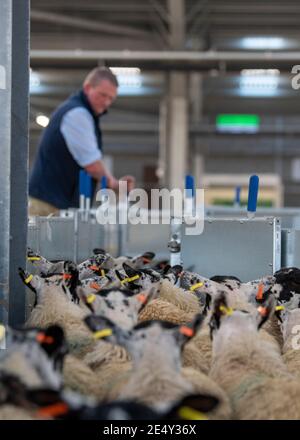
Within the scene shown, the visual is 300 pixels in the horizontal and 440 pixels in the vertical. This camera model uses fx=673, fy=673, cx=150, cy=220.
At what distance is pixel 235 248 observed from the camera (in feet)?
10.5

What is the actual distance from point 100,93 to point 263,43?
288 inches

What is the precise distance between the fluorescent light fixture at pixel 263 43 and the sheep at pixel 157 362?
1010cm

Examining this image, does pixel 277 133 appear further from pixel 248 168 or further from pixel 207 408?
pixel 207 408

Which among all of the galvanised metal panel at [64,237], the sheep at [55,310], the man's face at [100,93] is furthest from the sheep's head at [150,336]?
the man's face at [100,93]

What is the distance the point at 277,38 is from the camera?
11.0 meters

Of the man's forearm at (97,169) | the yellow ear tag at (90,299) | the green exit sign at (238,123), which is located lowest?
the yellow ear tag at (90,299)

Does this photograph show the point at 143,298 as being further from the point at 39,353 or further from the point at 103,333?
the point at 39,353

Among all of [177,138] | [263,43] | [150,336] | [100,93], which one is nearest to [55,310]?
[150,336]

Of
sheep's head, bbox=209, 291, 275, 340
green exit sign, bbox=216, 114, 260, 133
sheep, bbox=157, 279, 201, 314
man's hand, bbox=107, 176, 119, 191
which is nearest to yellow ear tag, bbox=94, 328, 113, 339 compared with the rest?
sheep's head, bbox=209, 291, 275, 340

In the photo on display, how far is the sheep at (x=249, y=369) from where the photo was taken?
1.65 meters

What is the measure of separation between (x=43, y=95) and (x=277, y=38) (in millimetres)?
6200

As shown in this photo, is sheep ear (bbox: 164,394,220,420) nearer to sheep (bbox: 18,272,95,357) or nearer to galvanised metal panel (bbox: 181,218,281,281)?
sheep (bbox: 18,272,95,357)

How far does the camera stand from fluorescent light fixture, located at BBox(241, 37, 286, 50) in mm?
11086

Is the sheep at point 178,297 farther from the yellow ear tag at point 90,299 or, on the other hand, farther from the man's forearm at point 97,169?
the man's forearm at point 97,169
